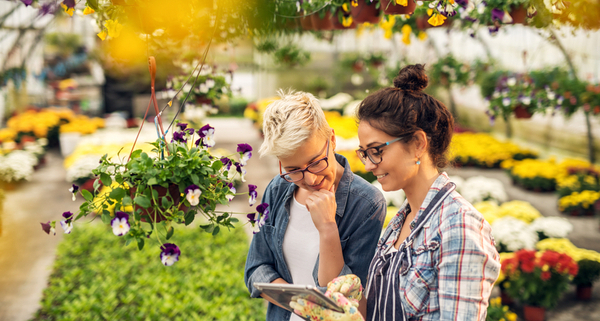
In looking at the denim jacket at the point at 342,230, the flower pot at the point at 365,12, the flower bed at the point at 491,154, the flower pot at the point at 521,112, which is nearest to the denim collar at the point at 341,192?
the denim jacket at the point at 342,230

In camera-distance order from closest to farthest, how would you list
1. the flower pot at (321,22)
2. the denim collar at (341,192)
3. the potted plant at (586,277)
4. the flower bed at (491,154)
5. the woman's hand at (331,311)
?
the woman's hand at (331,311) → the denim collar at (341,192) → the flower pot at (321,22) → the potted plant at (586,277) → the flower bed at (491,154)

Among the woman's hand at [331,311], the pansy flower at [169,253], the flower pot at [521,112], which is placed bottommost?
the flower pot at [521,112]

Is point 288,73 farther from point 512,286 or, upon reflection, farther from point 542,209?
point 512,286

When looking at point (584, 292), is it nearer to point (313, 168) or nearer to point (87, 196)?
point (313, 168)

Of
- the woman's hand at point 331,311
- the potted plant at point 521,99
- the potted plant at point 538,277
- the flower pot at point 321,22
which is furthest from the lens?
the potted plant at point 521,99

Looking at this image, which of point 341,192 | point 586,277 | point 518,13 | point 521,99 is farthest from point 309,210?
point 521,99

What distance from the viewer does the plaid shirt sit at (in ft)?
3.18

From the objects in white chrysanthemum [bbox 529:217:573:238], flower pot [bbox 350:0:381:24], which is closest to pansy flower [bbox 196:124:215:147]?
flower pot [bbox 350:0:381:24]

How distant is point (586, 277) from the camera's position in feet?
10.7

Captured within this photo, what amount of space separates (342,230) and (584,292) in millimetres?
2965

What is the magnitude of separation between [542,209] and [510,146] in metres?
2.81

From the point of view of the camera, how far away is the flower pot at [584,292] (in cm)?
331

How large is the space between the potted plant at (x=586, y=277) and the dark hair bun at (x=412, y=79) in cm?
293

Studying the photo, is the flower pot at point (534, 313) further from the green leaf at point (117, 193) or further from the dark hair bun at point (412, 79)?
the green leaf at point (117, 193)
